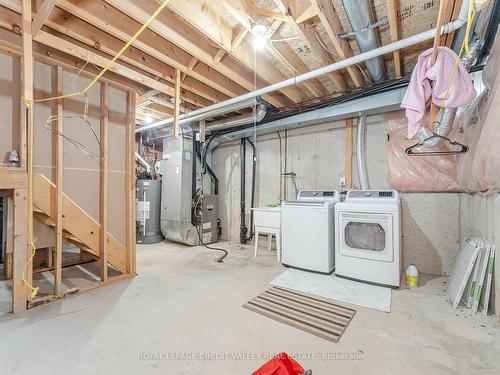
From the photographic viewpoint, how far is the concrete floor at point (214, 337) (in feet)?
4.85

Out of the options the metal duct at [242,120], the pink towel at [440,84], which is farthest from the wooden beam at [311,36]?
the metal duct at [242,120]

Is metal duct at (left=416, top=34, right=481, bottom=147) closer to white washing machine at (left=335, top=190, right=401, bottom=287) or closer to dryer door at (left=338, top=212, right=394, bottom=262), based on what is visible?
white washing machine at (left=335, top=190, right=401, bottom=287)

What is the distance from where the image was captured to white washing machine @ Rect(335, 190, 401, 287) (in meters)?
2.62

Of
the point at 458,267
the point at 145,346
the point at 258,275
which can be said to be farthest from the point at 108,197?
the point at 458,267

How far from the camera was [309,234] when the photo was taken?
10.3 feet

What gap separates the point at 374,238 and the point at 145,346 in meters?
2.69

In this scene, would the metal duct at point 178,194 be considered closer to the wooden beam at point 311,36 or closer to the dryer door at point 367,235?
the dryer door at point 367,235

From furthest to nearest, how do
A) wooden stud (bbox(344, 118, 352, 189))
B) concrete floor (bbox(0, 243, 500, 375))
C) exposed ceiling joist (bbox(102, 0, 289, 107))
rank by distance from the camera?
wooden stud (bbox(344, 118, 352, 189)) < exposed ceiling joist (bbox(102, 0, 289, 107)) < concrete floor (bbox(0, 243, 500, 375))

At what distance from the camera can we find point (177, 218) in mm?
4715

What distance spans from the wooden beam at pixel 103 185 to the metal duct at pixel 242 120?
6.58 feet

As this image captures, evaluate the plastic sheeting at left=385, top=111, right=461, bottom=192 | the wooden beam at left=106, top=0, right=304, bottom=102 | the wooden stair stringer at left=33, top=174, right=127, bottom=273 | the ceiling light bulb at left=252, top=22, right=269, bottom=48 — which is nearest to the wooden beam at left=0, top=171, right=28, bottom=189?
the wooden stair stringer at left=33, top=174, right=127, bottom=273

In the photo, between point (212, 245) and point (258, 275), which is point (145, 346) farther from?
point (212, 245)

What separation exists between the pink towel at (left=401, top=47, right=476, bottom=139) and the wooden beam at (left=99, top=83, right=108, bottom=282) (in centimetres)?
320

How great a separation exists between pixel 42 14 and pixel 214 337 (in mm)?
2906
